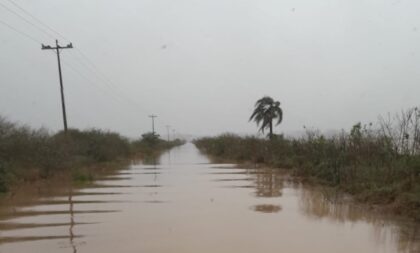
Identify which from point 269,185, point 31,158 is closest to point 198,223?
point 269,185

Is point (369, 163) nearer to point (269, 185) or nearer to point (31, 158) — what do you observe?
point (269, 185)

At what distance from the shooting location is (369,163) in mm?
14633

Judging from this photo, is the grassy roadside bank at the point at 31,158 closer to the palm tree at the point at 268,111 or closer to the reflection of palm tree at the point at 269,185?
the reflection of palm tree at the point at 269,185

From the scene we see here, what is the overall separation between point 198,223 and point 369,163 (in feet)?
23.7

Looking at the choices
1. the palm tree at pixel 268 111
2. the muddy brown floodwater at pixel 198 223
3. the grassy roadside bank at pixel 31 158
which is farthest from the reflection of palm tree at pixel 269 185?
the palm tree at pixel 268 111

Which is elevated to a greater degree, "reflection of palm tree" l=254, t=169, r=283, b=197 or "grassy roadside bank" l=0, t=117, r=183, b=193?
"grassy roadside bank" l=0, t=117, r=183, b=193

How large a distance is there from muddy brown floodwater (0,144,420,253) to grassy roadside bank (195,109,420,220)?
2.47 ft

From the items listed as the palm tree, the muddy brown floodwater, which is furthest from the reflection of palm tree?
the palm tree

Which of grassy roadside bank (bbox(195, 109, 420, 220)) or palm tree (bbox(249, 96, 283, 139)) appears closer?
grassy roadside bank (bbox(195, 109, 420, 220))

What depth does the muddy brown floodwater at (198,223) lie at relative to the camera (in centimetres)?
757

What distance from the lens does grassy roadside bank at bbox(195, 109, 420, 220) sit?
36.8 feet

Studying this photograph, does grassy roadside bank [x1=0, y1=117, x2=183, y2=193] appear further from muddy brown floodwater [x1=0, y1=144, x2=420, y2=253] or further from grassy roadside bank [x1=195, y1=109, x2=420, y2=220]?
grassy roadside bank [x1=195, y1=109, x2=420, y2=220]

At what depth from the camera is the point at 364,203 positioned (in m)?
11.9

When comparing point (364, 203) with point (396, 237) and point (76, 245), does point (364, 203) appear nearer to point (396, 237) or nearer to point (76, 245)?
point (396, 237)
